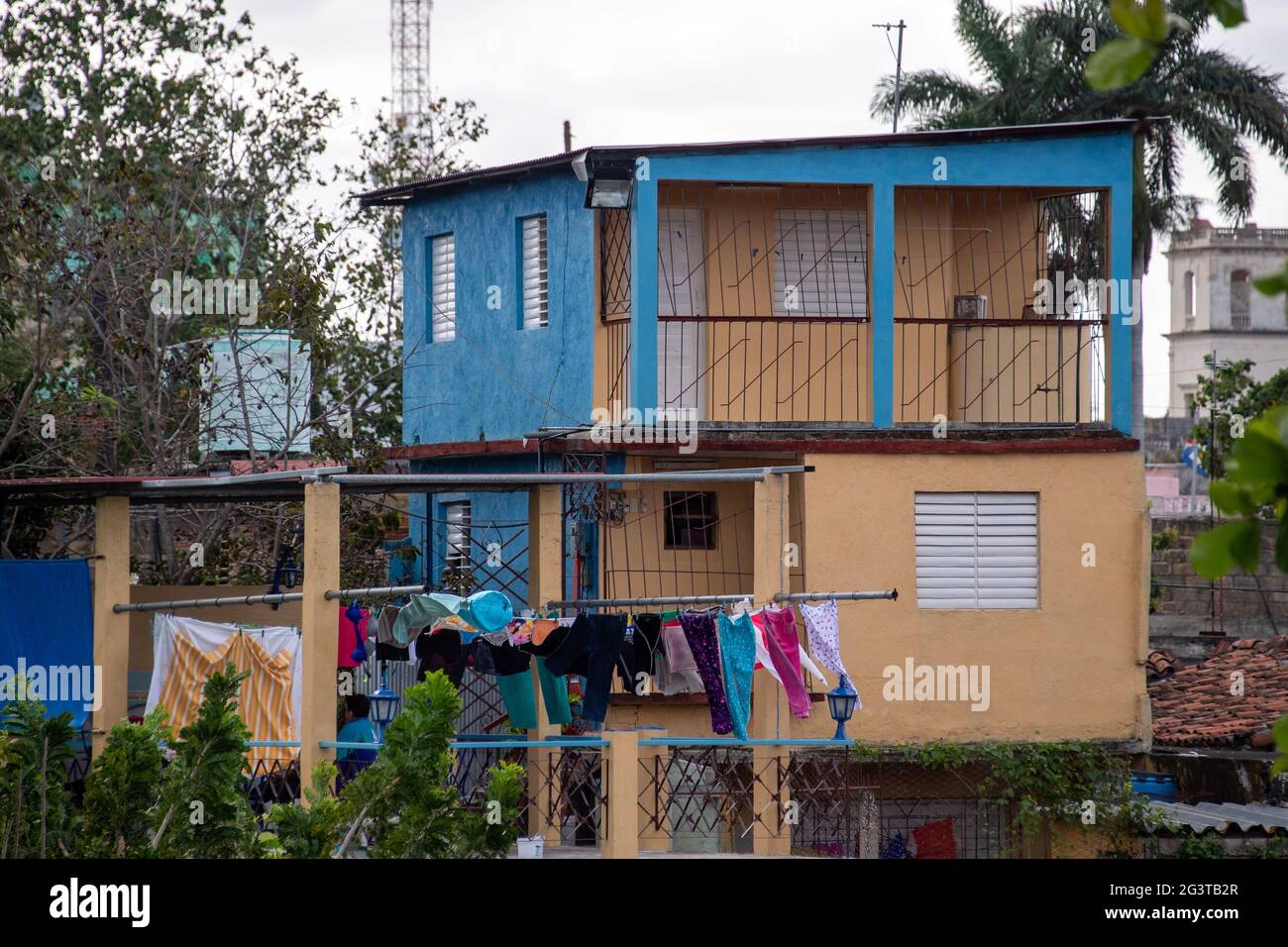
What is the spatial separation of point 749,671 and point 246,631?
403cm

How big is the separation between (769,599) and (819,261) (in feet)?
19.1

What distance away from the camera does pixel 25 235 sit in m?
18.2

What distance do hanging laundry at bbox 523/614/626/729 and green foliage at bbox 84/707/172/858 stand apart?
446 cm

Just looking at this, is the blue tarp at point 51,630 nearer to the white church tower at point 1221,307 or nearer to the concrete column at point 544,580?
the concrete column at point 544,580

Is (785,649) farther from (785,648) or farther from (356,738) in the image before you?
(356,738)

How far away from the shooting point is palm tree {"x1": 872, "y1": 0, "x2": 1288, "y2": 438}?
3109 cm

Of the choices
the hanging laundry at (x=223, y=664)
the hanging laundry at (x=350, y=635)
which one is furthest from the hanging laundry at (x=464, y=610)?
A: the hanging laundry at (x=223, y=664)

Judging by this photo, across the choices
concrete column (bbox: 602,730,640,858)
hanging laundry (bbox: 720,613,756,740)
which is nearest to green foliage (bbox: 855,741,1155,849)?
hanging laundry (bbox: 720,613,756,740)

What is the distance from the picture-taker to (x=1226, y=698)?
67.1 ft

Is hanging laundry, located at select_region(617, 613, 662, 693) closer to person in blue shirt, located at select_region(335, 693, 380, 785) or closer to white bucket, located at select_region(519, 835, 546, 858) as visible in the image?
white bucket, located at select_region(519, 835, 546, 858)

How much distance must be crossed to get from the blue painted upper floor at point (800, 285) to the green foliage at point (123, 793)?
849cm

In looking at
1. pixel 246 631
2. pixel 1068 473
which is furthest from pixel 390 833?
pixel 1068 473

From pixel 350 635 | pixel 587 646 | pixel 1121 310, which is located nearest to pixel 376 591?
pixel 587 646
